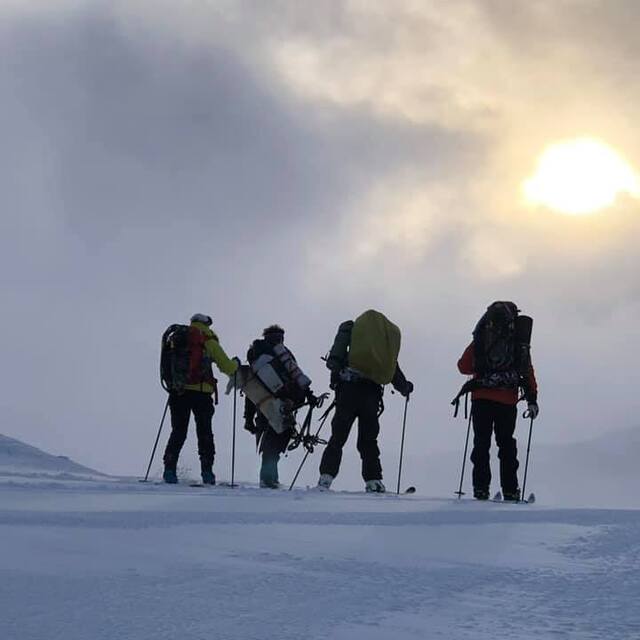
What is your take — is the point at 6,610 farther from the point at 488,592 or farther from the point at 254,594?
the point at 488,592

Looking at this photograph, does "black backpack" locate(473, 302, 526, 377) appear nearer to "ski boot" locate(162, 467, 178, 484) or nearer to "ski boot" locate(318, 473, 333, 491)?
"ski boot" locate(318, 473, 333, 491)

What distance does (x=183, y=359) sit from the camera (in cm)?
1059

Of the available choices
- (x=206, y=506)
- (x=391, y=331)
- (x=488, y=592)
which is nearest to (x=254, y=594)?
(x=488, y=592)

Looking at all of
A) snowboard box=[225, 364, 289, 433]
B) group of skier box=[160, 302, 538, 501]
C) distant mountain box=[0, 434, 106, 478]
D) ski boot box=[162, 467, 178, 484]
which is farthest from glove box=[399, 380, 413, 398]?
distant mountain box=[0, 434, 106, 478]

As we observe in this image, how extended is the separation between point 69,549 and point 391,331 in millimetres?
6794

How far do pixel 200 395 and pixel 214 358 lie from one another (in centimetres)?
43

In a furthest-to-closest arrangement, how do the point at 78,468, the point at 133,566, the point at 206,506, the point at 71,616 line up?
1. the point at 78,468
2. the point at 206,506
3. the point at 133,566
4. the point at 71,616

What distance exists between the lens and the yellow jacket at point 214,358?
10.7 m

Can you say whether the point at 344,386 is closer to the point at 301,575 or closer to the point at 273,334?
the point at 273,334

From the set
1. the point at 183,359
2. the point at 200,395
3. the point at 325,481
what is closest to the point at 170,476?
the point at 200,395

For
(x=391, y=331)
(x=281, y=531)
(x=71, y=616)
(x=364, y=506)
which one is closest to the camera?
(x=71, y=616)

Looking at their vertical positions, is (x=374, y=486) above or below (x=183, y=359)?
below

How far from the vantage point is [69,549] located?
146 inches

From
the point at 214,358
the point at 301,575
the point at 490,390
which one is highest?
the point at 214,358
